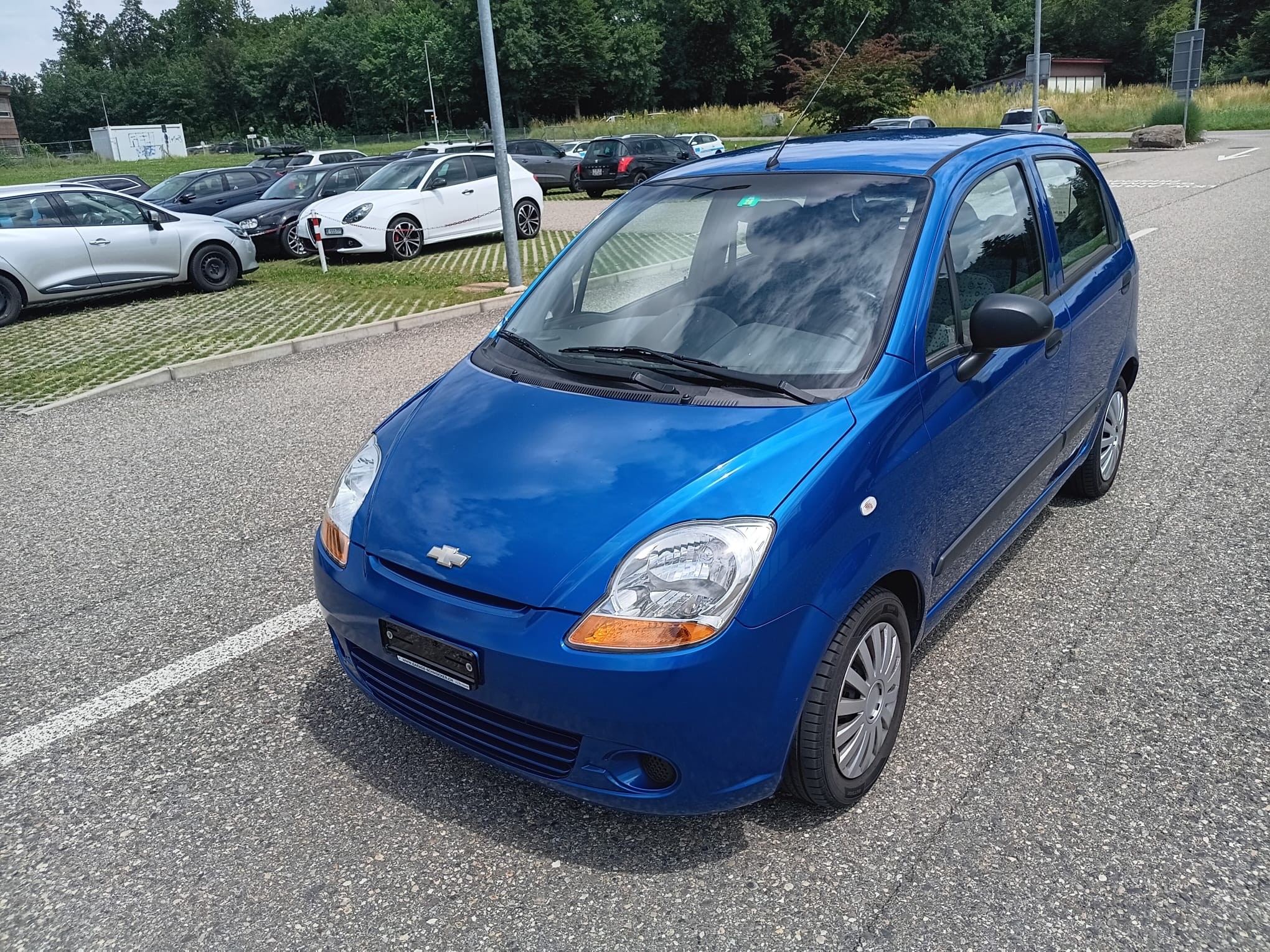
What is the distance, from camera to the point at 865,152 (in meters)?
3.63

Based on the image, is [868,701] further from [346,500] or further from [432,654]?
[346,500]

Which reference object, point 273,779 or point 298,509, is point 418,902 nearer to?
point 273,779

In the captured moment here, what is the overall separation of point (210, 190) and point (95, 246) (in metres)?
7.88

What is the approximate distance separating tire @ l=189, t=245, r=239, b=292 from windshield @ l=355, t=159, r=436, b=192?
10.7ft

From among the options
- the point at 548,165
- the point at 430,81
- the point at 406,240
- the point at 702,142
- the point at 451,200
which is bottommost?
the point at 406,240

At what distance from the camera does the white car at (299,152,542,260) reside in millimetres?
14977

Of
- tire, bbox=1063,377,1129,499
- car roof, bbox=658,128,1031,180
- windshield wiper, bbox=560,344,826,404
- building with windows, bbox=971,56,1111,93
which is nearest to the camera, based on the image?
windshield wiper, bbox=560,344,826,404

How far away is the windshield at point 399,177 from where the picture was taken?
51.7 ft

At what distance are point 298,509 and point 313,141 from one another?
85030 mm

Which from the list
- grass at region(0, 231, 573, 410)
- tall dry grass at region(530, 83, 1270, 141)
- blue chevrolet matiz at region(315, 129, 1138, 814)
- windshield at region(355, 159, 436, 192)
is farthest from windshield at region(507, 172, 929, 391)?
tall dry grass at region(530, 83, 1270, 141)

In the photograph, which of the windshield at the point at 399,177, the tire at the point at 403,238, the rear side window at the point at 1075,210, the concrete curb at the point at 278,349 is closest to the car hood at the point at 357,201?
the windshield at the point at 399,177

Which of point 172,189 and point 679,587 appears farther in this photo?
point 172,189

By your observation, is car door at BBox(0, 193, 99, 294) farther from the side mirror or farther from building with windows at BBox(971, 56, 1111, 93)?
building with windows at BBox(971, 56, 1111, 93)

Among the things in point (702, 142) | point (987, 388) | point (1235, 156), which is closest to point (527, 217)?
point (987, 388)
